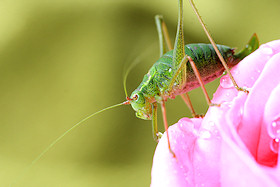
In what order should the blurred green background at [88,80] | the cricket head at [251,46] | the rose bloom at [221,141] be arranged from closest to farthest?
the rose bloom at [221,141]
the cricket head at [251,46]
the blurred green background at [88,80]

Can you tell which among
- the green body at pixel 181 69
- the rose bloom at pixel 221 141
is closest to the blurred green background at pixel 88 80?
the green body at pixel 181 69

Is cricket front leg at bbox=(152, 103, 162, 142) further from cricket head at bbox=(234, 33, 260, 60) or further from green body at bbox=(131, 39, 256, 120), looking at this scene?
cricket head at bbox=(234, 33, 260, 60)

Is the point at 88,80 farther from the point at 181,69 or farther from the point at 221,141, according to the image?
the point at 221,141

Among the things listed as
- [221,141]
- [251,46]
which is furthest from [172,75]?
[221,141]

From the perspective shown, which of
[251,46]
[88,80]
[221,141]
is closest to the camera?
[221,141]

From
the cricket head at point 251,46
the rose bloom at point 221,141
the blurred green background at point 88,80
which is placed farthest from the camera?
the blurred green background at point 88,80

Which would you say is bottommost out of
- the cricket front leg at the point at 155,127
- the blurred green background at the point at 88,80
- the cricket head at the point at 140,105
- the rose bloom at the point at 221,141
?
the rose bloom at the point at 221,141

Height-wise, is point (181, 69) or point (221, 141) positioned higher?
point (181, 69)

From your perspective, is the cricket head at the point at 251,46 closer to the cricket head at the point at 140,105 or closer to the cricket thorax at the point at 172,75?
the cricket thorax at the point at 172,75
